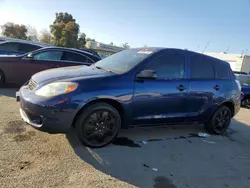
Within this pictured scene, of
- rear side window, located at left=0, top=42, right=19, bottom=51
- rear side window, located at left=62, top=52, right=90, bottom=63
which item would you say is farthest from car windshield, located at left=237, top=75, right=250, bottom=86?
rear side window, located at left=0, top=42, right=19, bottom=51

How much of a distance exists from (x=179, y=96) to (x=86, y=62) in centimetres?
461

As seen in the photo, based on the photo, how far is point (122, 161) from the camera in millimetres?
3943

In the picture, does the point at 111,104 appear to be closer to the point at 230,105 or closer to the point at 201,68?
the point at 201,68

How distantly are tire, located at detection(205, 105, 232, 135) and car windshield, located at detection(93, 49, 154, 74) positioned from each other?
84.0 inches

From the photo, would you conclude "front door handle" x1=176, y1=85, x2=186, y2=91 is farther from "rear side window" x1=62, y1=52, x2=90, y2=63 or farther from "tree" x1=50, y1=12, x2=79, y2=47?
"tree" x1=50, y1=12, x2=79, y2=47

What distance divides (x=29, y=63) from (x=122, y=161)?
5.52m

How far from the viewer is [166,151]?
4.54 metres

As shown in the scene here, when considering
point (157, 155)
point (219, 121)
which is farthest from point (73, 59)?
point (157, 155)

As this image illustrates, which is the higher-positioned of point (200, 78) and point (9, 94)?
point (200, 78)

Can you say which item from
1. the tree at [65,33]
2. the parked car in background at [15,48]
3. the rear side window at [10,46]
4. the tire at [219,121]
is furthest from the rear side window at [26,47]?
the tree at [65,33]

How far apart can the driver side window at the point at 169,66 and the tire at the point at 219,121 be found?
1.39 m

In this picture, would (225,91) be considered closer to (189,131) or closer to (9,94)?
(189,131)

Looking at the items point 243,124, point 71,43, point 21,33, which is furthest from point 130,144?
point 21,33

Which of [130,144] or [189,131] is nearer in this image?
[130,144]
